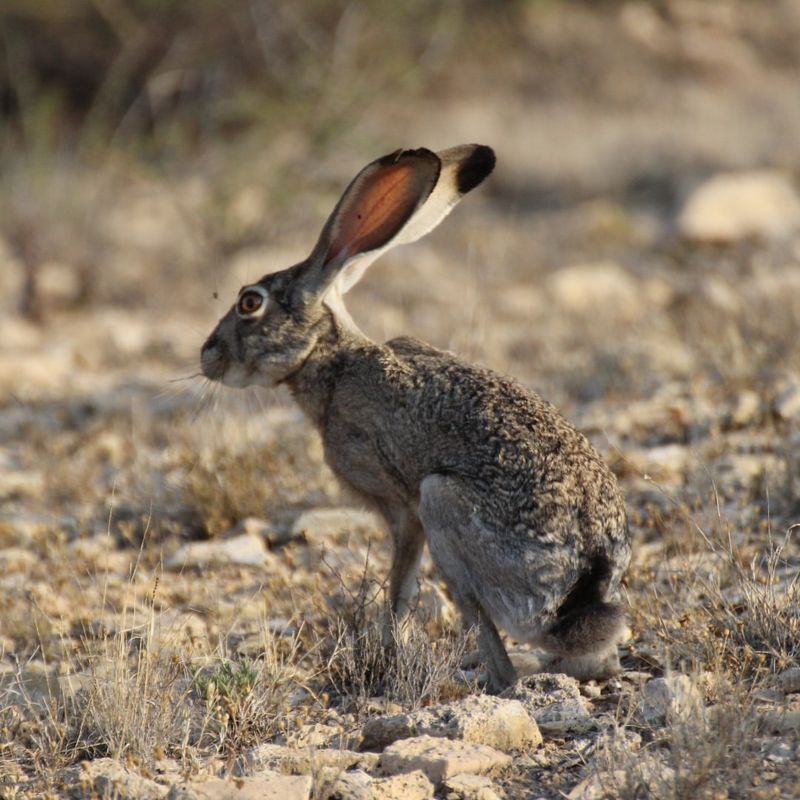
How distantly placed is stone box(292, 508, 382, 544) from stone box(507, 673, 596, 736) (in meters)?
1.79

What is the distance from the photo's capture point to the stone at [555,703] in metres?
3.85

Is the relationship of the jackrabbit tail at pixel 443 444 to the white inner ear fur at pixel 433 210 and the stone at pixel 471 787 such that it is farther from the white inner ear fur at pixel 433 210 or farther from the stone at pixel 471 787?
the stone at pixel 471 787

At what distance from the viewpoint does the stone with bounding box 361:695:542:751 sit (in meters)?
3.69

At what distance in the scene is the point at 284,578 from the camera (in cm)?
528

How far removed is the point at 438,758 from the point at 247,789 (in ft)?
1.79

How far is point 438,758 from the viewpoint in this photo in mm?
3486

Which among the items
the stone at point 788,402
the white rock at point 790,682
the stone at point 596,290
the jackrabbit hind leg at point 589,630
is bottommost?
the white rock at point 790,682

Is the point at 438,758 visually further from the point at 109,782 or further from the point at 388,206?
the point at 388,206

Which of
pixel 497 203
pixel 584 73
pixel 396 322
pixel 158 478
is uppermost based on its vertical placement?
pixel 584 73

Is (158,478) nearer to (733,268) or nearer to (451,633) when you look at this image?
(451,633)

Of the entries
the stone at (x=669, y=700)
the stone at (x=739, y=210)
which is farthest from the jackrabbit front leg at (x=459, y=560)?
the stone at (x=739, y=210)

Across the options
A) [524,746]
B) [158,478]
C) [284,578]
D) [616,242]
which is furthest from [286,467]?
[616,242]

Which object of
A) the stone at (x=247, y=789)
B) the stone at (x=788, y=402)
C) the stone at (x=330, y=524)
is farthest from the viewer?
the stone at (x=788, y=402)

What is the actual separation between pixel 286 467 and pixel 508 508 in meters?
2.73
